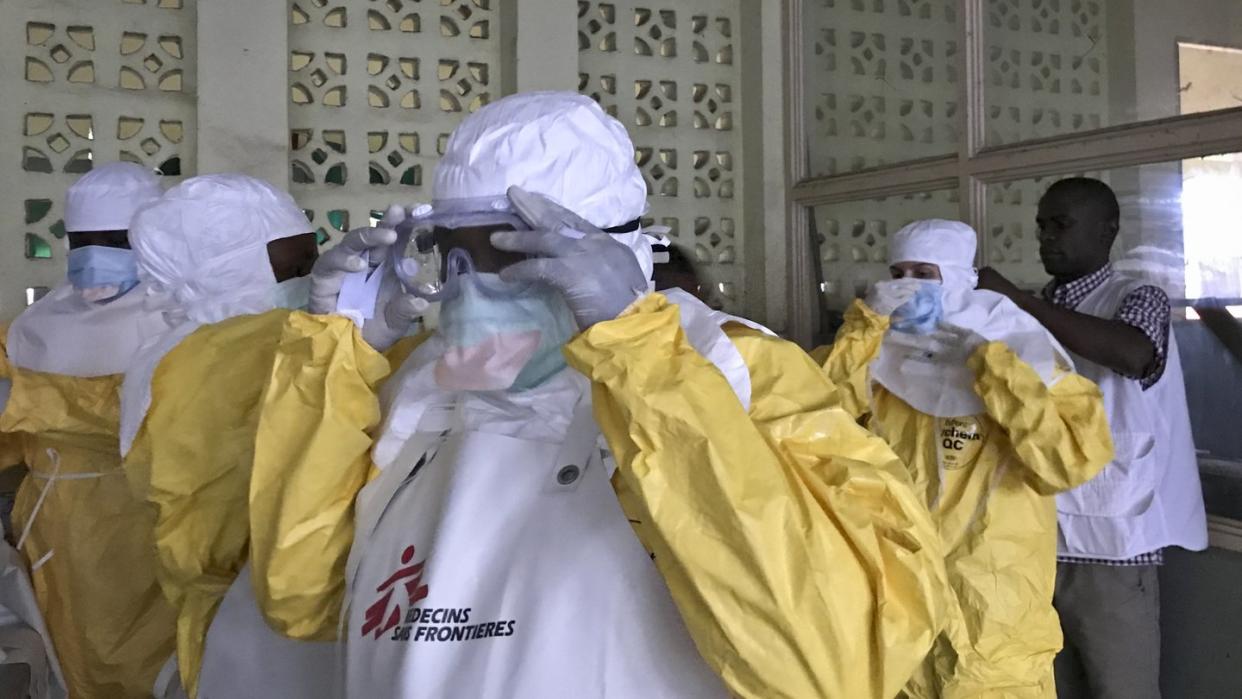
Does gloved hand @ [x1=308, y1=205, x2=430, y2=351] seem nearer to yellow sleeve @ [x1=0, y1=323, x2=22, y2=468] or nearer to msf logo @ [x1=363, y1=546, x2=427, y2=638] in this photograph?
msf logo @ [x1=363, y1=546, x2=427, y2=638]

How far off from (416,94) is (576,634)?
115 inches

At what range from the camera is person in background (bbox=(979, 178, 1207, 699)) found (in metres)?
2.37

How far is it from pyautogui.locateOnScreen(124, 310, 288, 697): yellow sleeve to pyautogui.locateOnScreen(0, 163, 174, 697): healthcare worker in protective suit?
3.13ft

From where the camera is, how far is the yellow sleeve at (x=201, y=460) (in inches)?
61.2

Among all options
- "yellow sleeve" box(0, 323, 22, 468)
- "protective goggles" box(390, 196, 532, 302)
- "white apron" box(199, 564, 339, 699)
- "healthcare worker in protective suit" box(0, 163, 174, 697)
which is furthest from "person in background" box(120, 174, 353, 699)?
"yellow sleeve" box(0, 323, 22, 468)

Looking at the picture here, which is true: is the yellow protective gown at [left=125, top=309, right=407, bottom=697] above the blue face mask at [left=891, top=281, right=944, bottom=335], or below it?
below

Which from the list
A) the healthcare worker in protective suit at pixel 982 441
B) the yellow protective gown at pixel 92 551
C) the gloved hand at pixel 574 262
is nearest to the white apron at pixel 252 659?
the gloved hand at pixel 574 262

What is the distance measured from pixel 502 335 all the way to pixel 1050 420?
135 centimetres

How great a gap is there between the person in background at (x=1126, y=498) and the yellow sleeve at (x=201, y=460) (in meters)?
1.74

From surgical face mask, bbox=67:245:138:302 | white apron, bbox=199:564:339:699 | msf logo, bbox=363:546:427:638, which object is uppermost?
surgical face mask, bbox=67:245:138:302

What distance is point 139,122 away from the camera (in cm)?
341

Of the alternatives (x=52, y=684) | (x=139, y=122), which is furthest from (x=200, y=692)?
(x=139, y=122)

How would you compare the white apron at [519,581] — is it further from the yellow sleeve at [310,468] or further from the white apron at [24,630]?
the white apron at [24,630]

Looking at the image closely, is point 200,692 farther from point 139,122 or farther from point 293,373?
point 139,122
